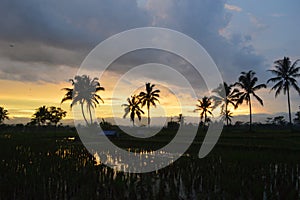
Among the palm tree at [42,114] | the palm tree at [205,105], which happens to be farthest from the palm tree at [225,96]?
the palm tree at [42,114]

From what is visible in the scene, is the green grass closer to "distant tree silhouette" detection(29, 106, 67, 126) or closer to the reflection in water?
the reflection in water

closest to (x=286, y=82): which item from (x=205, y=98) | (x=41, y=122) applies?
(x=205, y=98)

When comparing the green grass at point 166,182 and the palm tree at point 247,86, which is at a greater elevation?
the palm tree at point 247,86

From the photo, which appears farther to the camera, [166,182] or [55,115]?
Answer: [55,115]

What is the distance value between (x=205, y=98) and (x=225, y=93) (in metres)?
6.06

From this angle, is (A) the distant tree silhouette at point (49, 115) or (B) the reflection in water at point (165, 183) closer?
(B) the reflection in water at point (165, 183)

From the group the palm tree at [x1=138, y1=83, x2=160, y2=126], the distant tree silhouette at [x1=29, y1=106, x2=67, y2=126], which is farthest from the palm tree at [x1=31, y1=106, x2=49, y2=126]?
the palm tree at [x1=138, y1=83, x2=160, y2=126]

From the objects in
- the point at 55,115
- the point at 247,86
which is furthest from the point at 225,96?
the point at 55,115

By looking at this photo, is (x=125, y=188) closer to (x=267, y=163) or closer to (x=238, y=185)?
(x=238, y=185)

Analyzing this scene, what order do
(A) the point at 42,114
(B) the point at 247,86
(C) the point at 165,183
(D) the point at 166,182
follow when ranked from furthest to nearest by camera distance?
(A) the point at 42,114 → (B) the point at 247,86 → (D) the point at 166,182 → (C) the point at 165,183

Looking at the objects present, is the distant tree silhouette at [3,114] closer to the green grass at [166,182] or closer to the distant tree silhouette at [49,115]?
the distant tree silhouette at [49,115]

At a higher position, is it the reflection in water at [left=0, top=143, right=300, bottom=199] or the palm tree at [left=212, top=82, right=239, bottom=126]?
the palm tree at [left=212, top=82, right=239, bottom=126]

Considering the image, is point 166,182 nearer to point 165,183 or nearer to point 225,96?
point 165,183

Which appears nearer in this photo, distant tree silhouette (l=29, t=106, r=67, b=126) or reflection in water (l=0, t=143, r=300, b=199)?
reflection in water (l=0, t=143, r=300, b=199)
